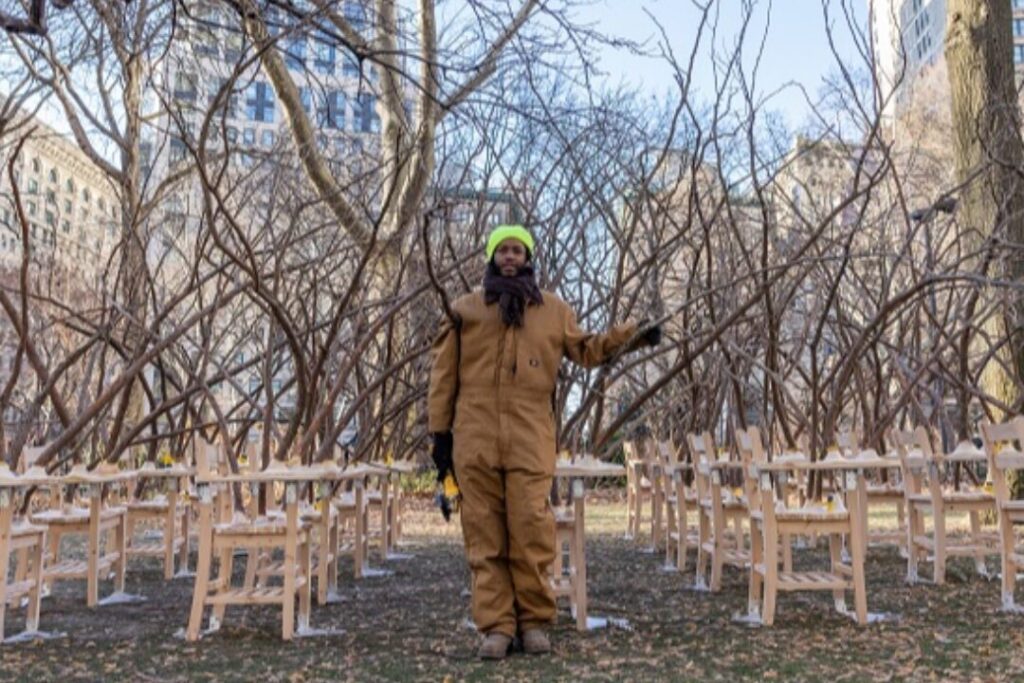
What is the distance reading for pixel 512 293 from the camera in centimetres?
362

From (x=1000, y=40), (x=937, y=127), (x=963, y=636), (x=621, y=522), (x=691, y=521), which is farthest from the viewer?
(x=937, y=127)

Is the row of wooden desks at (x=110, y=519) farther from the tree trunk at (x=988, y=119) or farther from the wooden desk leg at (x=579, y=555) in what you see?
the tree trunk at (x=988, y=119)

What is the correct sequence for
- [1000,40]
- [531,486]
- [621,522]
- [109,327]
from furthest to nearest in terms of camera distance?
[621,522]
[1000,40]
[109,327]
[531,486]

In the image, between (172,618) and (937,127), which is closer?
(172,618)

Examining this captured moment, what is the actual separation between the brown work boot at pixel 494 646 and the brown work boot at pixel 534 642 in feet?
0.25

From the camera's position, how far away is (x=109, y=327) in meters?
5.59

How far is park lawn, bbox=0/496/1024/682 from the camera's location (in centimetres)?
327

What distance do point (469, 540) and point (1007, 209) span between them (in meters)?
6.28

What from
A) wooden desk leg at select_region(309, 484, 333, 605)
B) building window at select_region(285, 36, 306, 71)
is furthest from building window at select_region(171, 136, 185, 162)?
wooden desk leg at select_region(309, 484, 333, 605)

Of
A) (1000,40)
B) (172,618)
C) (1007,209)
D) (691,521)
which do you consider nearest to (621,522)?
(691,521)

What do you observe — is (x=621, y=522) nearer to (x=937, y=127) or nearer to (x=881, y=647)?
(x=881, y=647)

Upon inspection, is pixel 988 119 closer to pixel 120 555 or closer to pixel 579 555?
pixel 579 555

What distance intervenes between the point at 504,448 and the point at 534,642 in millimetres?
736

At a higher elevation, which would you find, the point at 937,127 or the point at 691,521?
the point at 937,127
